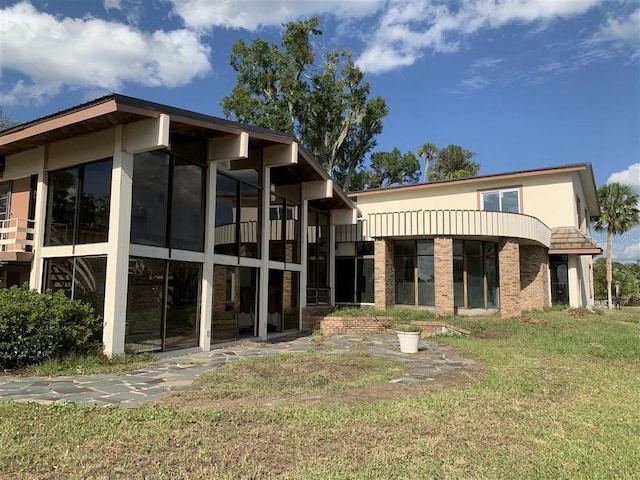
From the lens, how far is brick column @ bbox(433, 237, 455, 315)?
16.6 meters

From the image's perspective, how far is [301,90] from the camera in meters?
31.6

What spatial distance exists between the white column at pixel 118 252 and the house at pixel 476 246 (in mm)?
10638

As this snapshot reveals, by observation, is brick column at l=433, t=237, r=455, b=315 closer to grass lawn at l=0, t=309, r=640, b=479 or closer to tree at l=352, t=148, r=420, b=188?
grass lawn at l=0, t=309, r=640, b=479

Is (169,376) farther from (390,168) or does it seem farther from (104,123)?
(390,168)

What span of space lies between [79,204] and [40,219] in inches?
64.0

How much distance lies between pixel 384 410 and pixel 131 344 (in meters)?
6.28

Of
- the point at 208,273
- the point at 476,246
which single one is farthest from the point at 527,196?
the point at 208,273

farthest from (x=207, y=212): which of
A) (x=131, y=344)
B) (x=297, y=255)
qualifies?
(x=297, y=255)

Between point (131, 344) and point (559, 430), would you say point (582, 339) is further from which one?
point (131, 344)

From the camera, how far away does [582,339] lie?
1271 centimetres

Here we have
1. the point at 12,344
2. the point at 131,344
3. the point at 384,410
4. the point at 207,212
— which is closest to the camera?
the point at 384,410

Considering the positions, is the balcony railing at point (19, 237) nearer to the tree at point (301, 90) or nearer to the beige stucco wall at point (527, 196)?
the beige stucco wall at point (527, 196)

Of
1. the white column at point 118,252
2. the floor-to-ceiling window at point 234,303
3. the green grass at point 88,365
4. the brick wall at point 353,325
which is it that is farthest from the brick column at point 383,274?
the white column at point 118,252

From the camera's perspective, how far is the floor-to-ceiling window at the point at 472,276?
1784 cm
